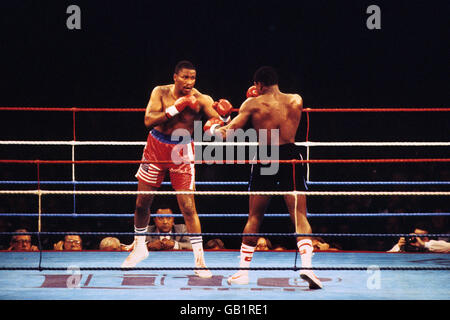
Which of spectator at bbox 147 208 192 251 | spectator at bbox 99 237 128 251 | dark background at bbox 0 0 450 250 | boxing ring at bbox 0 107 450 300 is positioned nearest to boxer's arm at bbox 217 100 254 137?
boxing ring at bbox 0 107 450 300

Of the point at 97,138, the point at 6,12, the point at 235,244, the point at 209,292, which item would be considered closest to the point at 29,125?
the point at 97,138

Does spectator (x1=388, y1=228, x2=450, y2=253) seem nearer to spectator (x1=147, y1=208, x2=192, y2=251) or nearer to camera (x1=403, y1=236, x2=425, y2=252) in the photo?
camera (x1=403, y1=236, x2=425, y2=252)

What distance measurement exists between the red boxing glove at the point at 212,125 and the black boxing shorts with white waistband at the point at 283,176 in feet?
1.02

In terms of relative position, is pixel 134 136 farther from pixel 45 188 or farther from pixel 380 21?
pixel 380 21

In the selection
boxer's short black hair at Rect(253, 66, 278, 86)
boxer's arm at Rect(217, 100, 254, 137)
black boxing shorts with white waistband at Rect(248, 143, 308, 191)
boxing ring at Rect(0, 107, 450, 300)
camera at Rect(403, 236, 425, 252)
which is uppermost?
boxer's short black hair at Rect(253, 66, 278, 86)

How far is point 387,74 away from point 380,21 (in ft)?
1.71

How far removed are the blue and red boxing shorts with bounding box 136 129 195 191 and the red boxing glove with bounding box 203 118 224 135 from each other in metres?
0.24

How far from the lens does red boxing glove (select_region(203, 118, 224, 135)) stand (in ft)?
10.7

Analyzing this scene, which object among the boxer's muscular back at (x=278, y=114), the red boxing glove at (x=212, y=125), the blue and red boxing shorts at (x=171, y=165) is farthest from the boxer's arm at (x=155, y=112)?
the boxer's muscular back at (x=278, y=114)

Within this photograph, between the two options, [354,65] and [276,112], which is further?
[354,65]

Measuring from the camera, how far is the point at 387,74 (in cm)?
613

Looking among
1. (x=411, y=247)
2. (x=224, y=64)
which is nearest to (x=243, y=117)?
(x=411, y=247)
